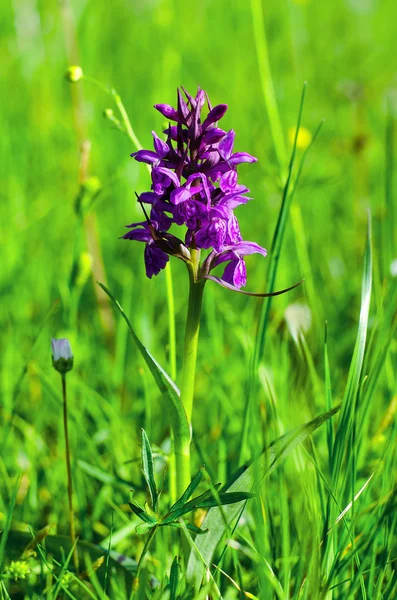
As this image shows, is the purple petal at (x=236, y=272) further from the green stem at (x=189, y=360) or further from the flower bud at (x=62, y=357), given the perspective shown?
the flower bud at (x=62, y=357)

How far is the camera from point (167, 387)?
46.7 inches

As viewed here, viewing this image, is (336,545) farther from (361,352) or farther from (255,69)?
(255,69)

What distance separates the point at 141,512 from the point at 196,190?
589mm

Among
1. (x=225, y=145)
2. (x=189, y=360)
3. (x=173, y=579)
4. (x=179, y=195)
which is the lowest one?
(x=173, y=579)

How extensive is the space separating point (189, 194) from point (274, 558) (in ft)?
2.42

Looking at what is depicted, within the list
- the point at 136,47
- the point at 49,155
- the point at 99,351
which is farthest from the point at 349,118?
the point at 99,351

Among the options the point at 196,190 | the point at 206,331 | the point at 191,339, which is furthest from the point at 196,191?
the point at 206,331

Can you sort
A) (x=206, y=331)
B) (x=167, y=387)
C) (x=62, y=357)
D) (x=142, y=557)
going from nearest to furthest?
(x=142, y=557), (x=167, y=387), (x=62, y=357), (x=206, y=331)

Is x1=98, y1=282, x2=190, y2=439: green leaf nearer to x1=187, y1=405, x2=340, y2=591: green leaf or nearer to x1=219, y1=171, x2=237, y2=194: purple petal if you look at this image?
x1=187, y1=405, x2=340, y2=591: green leaf

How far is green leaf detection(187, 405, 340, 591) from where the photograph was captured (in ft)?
3.75

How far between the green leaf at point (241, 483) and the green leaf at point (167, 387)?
14cm

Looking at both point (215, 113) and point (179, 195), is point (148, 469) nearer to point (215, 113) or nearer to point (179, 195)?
point (179, 195)

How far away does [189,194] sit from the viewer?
1174 millimetres

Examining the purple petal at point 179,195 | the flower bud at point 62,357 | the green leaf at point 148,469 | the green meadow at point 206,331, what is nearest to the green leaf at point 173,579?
the green meadow at point 206,331
